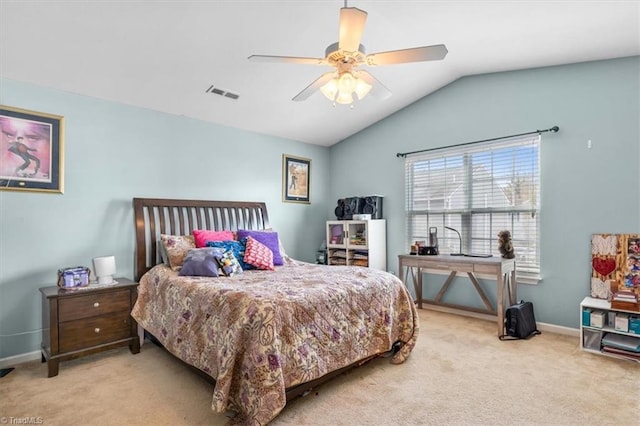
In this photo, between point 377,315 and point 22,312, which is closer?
point 377,315

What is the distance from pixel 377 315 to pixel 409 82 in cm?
282

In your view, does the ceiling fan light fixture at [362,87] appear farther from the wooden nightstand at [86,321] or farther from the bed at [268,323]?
the wooden nightstand at [86,321]

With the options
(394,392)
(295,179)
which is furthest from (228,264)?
(295,179)

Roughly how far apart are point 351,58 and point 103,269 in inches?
107

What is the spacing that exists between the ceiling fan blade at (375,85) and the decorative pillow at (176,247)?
7.40 ft

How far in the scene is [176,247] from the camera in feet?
10.7

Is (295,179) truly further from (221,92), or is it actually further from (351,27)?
(351,27)

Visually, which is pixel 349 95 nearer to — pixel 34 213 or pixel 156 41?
pixel 156 41

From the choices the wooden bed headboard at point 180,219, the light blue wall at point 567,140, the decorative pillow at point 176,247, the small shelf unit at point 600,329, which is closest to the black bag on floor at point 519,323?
the light blue wall at point 567,140

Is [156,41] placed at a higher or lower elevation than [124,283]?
higher

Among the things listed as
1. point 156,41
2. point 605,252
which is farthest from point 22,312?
point 605,252

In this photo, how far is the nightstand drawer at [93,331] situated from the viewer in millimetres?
2613

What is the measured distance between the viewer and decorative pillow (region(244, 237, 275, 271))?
10.7ft

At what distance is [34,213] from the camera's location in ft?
9.45
